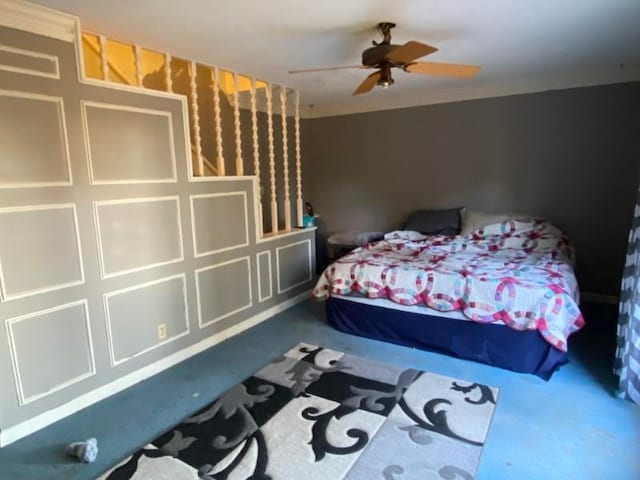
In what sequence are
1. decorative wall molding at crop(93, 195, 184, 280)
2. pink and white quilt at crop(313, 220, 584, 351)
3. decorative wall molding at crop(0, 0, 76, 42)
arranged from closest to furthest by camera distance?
decorative wall molding at crop(0, 0, 76, 42), decorative wall molding at crop(93, 195, 184, 280), pink and white quilt at crop(313, 220, 584, 351)

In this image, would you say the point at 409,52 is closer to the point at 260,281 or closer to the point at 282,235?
the point at 282,235

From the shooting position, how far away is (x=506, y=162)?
4.41 meters

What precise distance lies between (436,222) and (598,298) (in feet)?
5.92

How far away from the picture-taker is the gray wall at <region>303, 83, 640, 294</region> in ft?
12.9

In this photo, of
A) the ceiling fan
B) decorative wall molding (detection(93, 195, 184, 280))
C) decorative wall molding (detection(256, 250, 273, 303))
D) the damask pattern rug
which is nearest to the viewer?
the damask pattern rug

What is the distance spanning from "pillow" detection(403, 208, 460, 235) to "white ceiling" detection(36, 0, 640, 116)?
1.48m

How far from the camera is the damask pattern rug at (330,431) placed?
192 cm

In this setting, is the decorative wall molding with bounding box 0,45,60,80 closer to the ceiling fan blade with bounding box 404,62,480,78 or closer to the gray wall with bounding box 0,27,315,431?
the gray wall with bounding box 0,27,315,431

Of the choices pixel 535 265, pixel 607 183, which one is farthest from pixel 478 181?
pixel 535 265

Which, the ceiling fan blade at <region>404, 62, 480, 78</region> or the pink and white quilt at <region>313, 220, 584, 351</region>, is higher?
the ceiling fan blade at <region>404, 62, 480, 78</region>

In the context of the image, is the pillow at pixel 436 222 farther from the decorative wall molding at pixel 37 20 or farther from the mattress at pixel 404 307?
the decorative wall molding at pixel 37 20

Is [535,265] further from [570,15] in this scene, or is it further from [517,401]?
[570,15]

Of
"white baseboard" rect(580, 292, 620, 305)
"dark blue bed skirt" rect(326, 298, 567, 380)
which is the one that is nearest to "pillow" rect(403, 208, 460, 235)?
"white baseboard" rect(580, 292, 620, 305)

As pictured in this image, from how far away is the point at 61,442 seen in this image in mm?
2182
